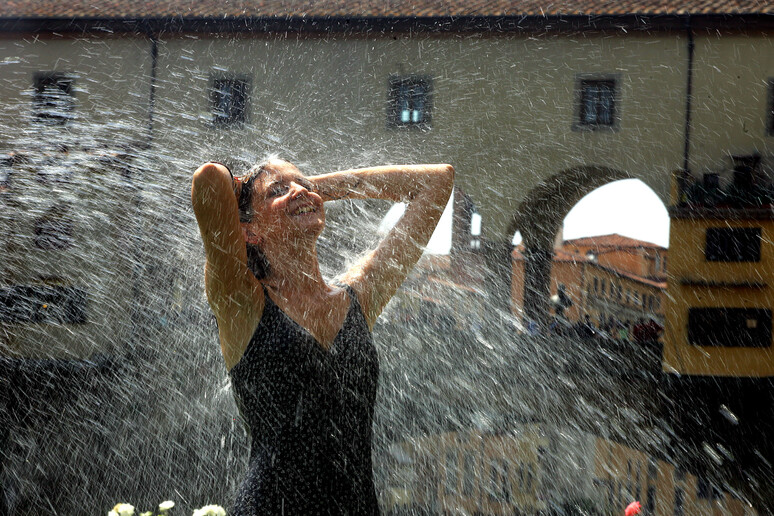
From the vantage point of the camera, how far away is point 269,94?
16.4 metres

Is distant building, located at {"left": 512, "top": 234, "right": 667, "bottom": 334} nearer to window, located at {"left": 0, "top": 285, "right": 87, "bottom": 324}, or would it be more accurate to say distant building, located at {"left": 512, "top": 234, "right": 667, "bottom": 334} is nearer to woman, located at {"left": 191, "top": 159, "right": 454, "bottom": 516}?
window, located at {"left": 0, "top": 285, "right": 87, "bottom": 324}

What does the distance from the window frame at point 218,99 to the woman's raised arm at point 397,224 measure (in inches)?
577

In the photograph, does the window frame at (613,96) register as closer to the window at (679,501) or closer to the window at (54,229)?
the window at (54,229)

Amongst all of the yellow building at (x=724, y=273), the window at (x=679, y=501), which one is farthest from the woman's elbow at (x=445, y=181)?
the yellow building at (x=724, y=273)

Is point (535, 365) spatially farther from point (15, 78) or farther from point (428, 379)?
point (15, 78)

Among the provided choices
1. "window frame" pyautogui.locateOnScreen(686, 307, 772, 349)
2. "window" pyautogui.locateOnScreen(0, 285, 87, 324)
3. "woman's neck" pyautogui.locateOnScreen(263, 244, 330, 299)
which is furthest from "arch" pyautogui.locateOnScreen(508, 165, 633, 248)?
"woman's neck" pyautogui.locateOnScreen(263, 244, 330, 299)

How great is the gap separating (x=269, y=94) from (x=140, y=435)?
883 centimetres

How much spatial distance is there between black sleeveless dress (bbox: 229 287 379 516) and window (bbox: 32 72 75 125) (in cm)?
1713

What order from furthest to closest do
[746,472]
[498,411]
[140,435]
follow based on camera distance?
1. [498,411]
2. [746,472]
3. [140,435]

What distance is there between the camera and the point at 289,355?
6.36 ft

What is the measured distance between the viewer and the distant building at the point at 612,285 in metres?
19.5

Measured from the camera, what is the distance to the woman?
6.35 feet

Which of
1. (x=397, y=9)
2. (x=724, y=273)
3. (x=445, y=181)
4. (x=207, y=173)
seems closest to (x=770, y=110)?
(x=724, y=273)

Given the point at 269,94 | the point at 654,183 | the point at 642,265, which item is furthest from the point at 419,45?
the point at 642,265
